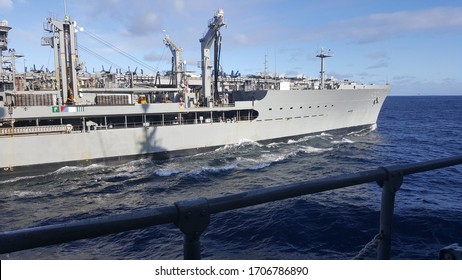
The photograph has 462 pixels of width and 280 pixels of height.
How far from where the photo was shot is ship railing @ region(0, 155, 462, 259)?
162 cm

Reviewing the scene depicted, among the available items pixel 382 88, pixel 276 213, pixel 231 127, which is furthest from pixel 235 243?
pixel 382 88

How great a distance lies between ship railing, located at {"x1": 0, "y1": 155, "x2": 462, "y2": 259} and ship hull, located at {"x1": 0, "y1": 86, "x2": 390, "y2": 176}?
2379cm

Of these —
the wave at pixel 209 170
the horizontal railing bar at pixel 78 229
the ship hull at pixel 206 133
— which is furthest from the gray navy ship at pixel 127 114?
the horizontal railing bar at pixel 78 229

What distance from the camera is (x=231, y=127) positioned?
30078 millimetres

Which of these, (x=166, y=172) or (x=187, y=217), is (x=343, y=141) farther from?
(x=187, y=217)

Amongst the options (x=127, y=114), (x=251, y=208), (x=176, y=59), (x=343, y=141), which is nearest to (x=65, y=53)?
(x=127, y=114)

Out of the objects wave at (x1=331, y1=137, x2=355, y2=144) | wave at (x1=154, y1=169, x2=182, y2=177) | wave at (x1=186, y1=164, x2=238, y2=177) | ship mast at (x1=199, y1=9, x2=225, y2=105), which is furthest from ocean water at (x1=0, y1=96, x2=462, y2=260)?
ship mast at (x1=199, y1=9, x2=225, y2=105)

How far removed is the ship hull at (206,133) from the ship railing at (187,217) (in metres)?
23.8

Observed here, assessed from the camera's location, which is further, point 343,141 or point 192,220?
point 343,141

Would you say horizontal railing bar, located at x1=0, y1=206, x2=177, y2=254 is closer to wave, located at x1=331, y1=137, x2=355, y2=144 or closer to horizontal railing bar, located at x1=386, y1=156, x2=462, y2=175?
horizontal railing bar, located at x1=386, y1=156, x2=462, y2=175

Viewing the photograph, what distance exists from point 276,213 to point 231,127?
17.8 metres

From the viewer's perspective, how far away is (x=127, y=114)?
85.7 ft

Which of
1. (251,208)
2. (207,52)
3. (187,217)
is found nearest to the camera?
(187,217)

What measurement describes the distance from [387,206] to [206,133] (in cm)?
2637
